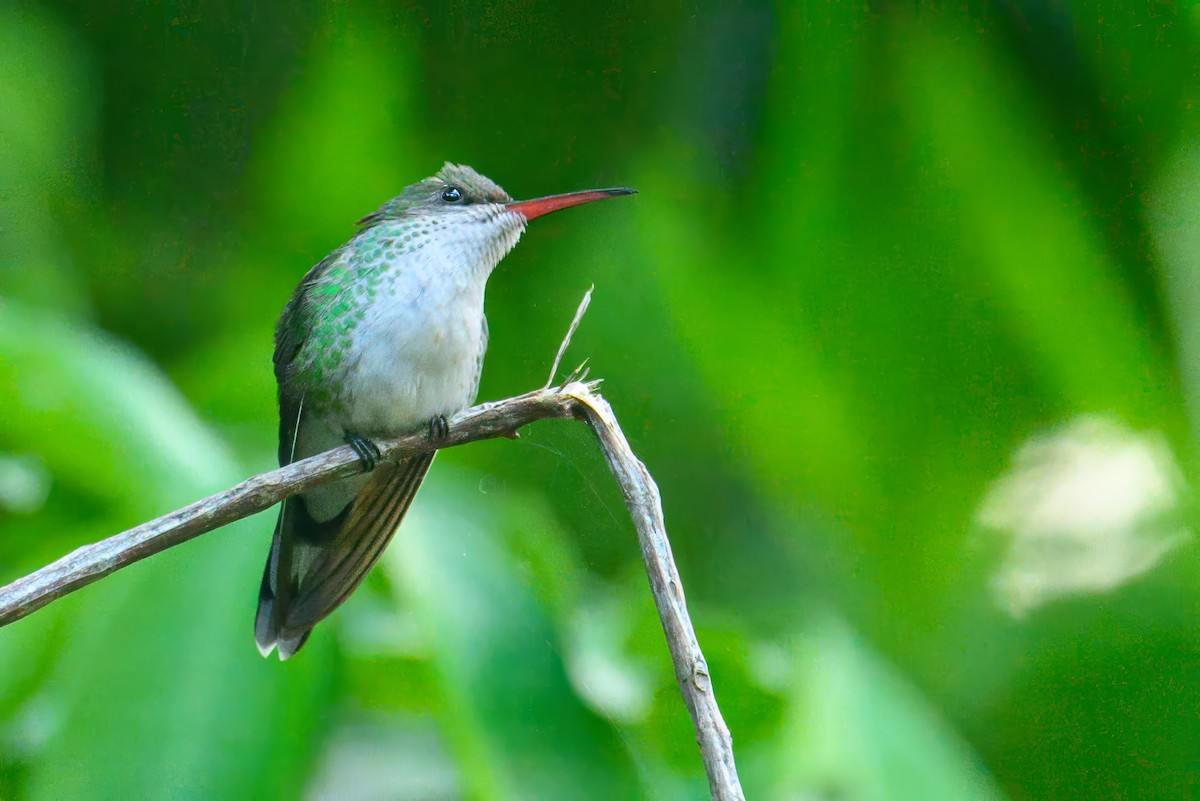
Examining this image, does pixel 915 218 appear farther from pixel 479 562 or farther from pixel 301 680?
pixel 301 680

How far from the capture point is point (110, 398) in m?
1.62

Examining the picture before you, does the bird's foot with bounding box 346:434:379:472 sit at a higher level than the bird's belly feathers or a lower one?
lower

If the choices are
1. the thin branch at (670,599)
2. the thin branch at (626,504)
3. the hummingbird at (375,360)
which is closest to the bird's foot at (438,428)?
the hummingbird at (375,360)

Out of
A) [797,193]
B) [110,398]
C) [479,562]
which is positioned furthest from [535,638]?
[797,193]

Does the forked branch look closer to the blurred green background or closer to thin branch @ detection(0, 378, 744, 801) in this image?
thin branch @ detection(0, 378, 744, 801)

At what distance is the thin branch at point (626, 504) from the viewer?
2.83 feet

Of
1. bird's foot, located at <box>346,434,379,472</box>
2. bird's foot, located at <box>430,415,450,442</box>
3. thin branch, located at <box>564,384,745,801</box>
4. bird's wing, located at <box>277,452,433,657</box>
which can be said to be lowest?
bird's wing, located at <box>277,452,433,657</box>

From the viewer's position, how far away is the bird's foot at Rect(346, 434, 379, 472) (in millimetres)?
1256

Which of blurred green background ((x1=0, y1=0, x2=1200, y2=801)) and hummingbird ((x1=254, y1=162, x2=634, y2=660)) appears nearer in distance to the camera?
hummingbird ((x1=254, y1=162, x2=634, y2=660))

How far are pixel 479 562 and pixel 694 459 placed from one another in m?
0.39

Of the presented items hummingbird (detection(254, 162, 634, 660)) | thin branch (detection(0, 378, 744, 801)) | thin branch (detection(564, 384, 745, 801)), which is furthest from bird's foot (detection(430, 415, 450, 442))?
thin branch (detection(564, 384, 745, 801))

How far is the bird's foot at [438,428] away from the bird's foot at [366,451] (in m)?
0.07

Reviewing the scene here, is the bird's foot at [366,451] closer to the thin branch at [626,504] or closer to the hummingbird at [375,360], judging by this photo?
the hummingbird at [375,360]

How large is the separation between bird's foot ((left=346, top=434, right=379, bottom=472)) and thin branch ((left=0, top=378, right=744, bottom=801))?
0.36ft
